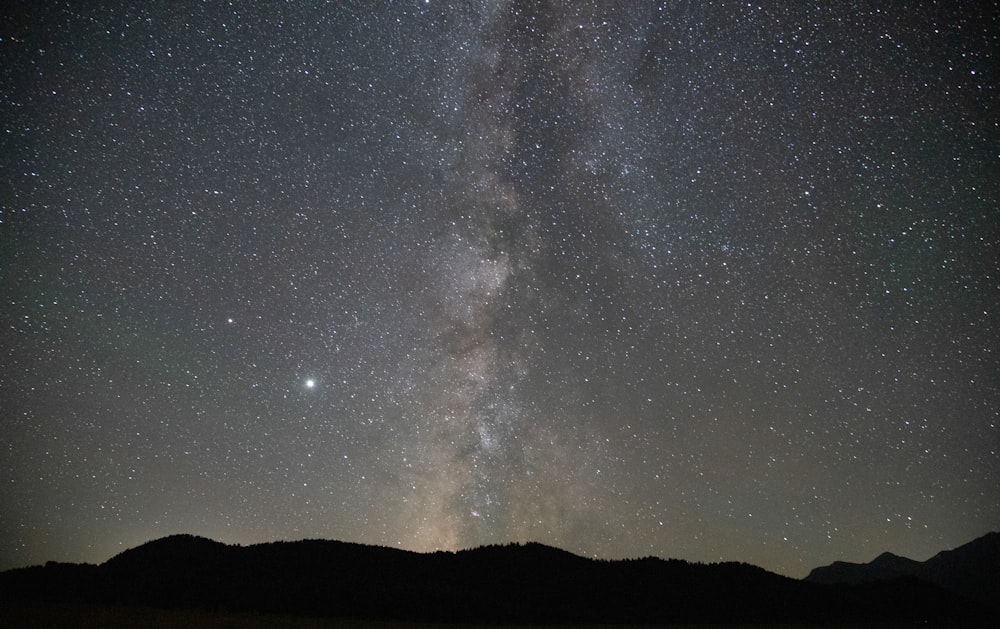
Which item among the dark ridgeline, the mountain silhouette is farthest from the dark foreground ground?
the mountain silhouette

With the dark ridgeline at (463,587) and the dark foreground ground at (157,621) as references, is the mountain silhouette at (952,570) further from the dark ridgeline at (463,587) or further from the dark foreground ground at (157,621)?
the dark foreground ground at (157,621)

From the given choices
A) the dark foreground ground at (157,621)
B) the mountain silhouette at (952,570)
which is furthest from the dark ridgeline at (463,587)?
the mountain silhouette at (952,570)

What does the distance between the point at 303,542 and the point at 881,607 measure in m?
34.4

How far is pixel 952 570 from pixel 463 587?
76594 millimetres

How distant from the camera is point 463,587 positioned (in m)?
29.0

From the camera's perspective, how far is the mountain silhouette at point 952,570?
2441 inches

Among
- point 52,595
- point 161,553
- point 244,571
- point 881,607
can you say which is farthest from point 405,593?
point 881,607

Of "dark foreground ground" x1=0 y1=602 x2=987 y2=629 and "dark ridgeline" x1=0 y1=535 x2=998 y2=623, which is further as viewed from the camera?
"dark ridgeline" x1=0 y1=535 x2=998 y2=623

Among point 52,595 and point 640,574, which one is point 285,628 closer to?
point 52,595

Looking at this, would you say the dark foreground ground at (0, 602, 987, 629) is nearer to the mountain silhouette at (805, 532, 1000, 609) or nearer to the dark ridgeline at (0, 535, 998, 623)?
the dark ridgeline at (0, 535, 998, 623)

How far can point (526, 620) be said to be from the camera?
22.7 metres

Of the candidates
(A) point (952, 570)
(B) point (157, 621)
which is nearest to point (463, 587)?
(B) point (157, 621)

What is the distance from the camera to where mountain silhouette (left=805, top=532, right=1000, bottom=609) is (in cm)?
6200

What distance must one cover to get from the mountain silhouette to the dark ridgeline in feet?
109
